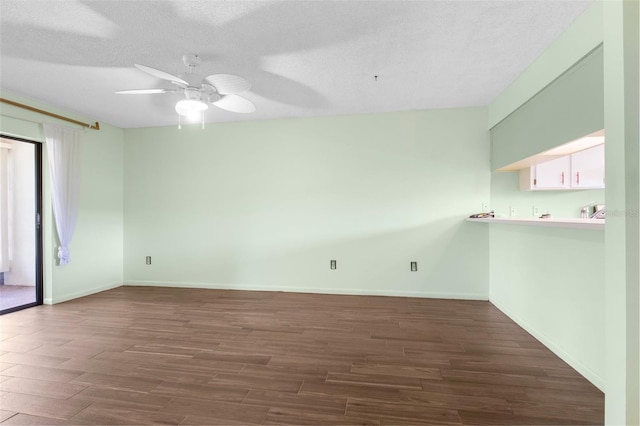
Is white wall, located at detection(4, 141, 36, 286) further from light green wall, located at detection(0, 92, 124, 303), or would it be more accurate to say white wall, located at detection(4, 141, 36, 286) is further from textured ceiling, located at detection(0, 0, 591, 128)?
textured ceiling, located at detection(0, 0, 591, 128)

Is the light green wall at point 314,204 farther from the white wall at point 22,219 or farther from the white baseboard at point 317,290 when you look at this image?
the white wall at point 22,219

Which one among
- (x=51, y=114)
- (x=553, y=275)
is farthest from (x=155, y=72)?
(x=553, y=275)

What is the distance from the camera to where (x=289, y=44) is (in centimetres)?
226

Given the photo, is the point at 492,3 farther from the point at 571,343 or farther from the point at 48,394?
the point at 48,394

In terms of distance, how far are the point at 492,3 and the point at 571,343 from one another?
2468 millimetres

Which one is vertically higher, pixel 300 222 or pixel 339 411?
pixel 300 222

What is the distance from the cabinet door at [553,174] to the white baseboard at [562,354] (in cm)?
146

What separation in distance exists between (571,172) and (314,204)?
2969mm

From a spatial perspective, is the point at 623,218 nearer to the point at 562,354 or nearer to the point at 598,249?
the point at 598,249

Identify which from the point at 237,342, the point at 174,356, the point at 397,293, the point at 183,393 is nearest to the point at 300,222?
the point at 397,293

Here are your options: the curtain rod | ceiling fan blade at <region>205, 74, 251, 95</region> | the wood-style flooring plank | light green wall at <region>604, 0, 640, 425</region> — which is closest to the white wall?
the curtain rod

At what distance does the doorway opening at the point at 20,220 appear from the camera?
3.68 metres

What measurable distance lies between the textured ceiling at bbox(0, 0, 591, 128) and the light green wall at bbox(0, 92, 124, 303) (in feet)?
1.37

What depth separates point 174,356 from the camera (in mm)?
2252
